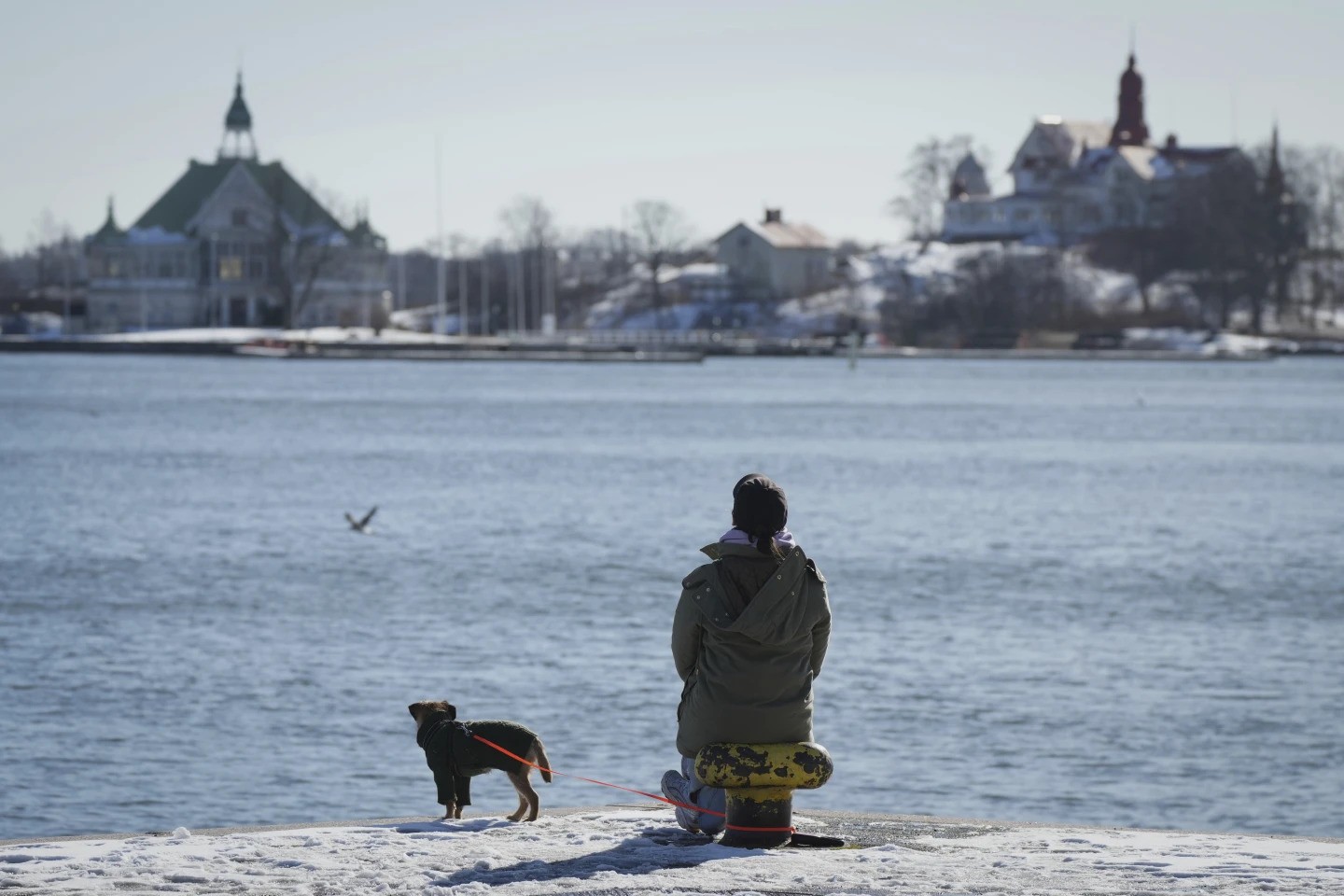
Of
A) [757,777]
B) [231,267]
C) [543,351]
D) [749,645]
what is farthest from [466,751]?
[543,351]

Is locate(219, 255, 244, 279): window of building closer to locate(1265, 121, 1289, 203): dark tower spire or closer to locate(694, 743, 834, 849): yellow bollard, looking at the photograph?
locate(1265, 121, 1289, 203): dark tower spire

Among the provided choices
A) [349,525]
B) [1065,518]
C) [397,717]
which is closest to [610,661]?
[397,717]

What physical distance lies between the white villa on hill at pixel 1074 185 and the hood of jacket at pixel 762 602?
161 meters

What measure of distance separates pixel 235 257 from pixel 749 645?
137m

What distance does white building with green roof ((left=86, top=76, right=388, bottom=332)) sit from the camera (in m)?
140

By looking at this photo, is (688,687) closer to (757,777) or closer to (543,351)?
(757,777)

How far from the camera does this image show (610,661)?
2506 cm

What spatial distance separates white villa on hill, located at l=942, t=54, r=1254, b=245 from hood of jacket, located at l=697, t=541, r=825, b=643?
530ft

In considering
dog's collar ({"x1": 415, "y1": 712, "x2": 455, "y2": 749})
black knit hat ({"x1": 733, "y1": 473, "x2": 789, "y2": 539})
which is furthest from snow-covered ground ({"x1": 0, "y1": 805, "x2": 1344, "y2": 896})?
black knit hat ({"x1": 733, "y1": 473, "x2": 789, "y2": 539})

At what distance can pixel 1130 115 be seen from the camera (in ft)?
586

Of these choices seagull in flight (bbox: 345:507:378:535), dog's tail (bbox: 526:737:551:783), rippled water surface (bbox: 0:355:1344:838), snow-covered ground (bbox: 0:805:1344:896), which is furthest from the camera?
seagull in flight (bbox: 345:507:378:535)

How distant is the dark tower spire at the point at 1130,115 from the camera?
17812 cm

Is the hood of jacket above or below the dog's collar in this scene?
above

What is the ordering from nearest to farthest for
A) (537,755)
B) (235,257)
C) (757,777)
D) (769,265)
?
(757,777), (537,755), (235,257), (769,265)
